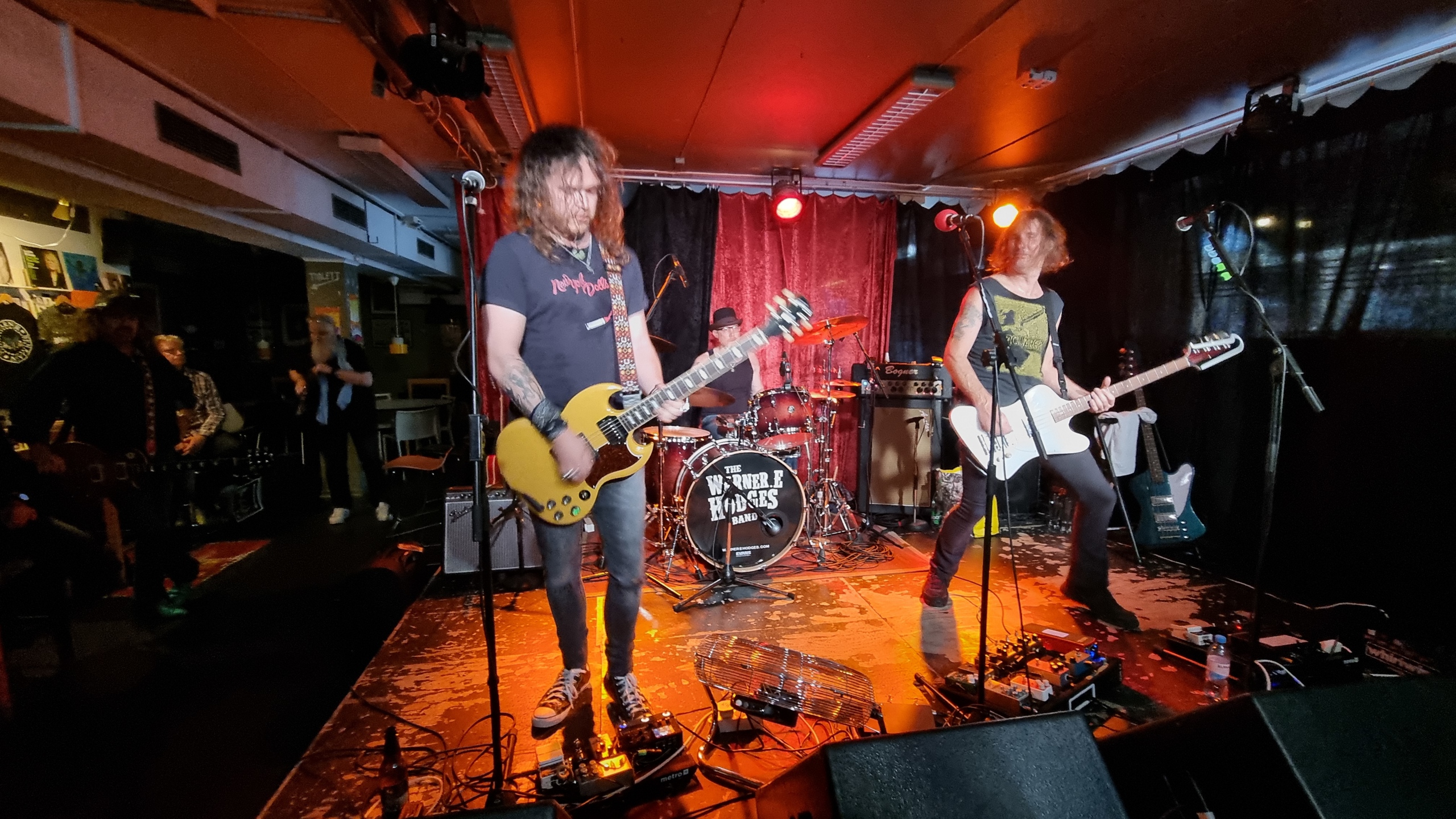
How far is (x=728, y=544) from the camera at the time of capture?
384 cm

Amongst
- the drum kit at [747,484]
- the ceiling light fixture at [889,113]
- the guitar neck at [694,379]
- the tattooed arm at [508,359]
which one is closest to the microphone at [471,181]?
the tattooed arm at [508,359]

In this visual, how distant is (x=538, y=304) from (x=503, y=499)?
91.5 inches

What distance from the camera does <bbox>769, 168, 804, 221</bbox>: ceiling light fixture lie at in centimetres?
550

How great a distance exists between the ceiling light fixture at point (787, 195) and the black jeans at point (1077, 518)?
3.34 metres

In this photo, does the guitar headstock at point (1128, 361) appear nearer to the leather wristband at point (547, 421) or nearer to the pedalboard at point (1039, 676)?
the pedalboard at point (1039, 676)

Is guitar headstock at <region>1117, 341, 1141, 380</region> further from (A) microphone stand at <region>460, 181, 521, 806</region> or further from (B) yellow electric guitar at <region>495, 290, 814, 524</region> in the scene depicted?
(A) microphone stand at <region>460, 181, 521, 806</region>

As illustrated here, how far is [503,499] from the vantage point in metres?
3.97

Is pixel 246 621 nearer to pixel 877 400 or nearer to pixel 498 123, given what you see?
pixel 498 123

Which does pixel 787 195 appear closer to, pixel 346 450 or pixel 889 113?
pixel 889 113

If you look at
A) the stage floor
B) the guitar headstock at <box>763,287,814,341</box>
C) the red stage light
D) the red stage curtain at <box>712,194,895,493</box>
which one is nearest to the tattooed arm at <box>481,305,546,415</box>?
the guitar headstock at <box>763,287,814,341</box>

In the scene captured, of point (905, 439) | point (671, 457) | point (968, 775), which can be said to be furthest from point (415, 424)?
point (968, 775)

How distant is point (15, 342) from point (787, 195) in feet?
20.0

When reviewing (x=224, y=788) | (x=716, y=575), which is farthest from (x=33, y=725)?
(x=716, y=575)

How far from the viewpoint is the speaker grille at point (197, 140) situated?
373 centimetres
